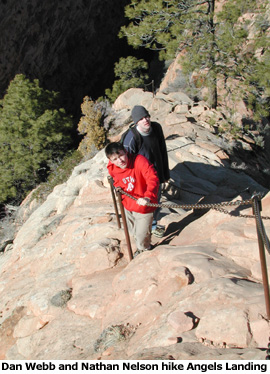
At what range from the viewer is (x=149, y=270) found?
3.91 metres

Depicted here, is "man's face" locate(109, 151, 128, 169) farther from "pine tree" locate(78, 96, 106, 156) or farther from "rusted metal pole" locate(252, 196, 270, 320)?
"pine tree" locate(78, 96, 106, 156)

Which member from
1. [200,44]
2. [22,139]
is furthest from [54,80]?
[200,44]

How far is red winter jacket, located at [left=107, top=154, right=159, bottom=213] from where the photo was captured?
13.2 ft

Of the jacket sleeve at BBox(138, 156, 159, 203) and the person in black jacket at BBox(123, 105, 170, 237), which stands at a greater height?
the person in black jacket at BBox(123, 105, 170, 237)

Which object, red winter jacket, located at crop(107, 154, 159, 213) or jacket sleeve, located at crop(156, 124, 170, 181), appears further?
jacket sleeve, located at crop(156, 124, 170, 181)

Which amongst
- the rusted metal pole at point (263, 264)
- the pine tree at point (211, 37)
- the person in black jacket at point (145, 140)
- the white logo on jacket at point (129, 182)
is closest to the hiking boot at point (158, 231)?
the person in black jacket at point (145, 140)

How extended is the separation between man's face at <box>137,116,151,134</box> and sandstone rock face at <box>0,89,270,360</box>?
38.7 inches

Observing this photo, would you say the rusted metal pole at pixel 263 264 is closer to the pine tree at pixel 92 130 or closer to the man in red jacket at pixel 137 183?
the man in red jacket at pixel 137 183

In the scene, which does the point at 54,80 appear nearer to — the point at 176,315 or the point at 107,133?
the point at 107,133

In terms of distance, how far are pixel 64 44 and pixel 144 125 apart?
77.0 ft

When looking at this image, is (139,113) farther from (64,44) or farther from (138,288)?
(64,44)

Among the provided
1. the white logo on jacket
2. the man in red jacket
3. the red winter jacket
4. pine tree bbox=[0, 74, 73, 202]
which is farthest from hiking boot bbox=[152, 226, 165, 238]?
pine tree bbox=[0, 74, 73, 202]

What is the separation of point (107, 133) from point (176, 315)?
1220 centimetres

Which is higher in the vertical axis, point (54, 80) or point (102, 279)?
point (54, 80)
